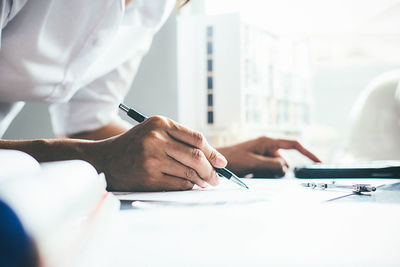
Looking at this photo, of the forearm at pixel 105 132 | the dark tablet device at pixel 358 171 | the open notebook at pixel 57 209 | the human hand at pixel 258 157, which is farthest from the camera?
the forearm at pixel 105 132

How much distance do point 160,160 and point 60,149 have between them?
0.47 ft

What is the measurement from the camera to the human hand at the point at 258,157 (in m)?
0.70

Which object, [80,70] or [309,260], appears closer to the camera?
[309,260]

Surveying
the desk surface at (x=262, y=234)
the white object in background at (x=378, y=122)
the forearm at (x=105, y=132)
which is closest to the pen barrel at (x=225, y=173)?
the desk surface at (x=262, y=234)

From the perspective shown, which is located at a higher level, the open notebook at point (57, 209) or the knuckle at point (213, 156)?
the open notebook at point (57, 209)

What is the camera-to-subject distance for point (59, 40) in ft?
1.88

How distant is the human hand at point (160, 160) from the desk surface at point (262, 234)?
0.12m

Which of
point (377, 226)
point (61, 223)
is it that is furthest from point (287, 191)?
point (61, 223)

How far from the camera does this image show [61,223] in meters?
0.14

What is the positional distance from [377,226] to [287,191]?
0.65 ft

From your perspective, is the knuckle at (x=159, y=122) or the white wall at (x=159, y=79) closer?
the knuckle at (x=159, y=122)

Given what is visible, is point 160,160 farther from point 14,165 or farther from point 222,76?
point 222,76

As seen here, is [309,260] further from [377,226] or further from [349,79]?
[349,79]

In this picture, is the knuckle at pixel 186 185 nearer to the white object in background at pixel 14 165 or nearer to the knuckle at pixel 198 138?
the knuckle at pixel 198 138
